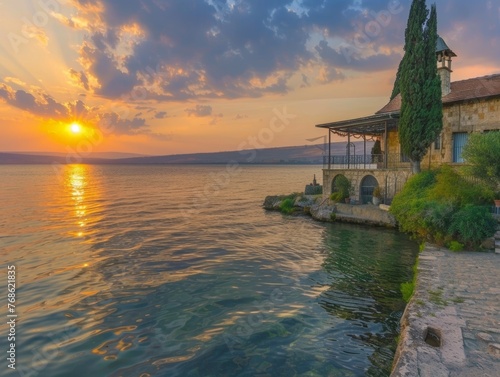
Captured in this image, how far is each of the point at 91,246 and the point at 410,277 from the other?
15553mm

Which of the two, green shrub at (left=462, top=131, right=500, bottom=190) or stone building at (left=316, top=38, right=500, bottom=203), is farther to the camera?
stone building at (left=316, top=38, right=500, bottom=203)

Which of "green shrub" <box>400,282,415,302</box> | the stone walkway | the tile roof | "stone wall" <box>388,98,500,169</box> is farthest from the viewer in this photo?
the tile roof

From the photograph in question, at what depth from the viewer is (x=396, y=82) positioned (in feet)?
102

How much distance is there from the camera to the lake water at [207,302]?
272 inches

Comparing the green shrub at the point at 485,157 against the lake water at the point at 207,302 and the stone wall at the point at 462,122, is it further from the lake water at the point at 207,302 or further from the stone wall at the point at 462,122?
the stone wall at the point at 462,122

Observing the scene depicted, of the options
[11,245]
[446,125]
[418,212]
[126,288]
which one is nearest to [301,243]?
[418,212]

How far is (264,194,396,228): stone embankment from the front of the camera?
21.1 m

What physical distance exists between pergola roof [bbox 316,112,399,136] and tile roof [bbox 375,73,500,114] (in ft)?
12.7

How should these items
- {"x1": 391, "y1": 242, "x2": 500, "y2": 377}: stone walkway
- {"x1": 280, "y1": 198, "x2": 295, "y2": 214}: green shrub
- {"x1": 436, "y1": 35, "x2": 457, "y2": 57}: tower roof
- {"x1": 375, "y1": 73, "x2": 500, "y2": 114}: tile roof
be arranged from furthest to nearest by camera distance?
{"x1": 280, "y1": 198, "x2": 295, "y2": 214}: green shrub → {"x1": 436, "y1": 35, "x2": 457, "y2": 57}: tower roof → {"x1": 375, "y1": 73, "x2": 500, "y2": 114}: tile roof → {"x1": 391, "y1": 242, "x2": 500, "y2": 377}: stone walkway

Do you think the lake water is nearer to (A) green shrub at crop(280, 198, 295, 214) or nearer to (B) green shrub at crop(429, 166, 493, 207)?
(B) green shrub at crop(429, 166, 493, 207)

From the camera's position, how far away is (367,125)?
26.0m

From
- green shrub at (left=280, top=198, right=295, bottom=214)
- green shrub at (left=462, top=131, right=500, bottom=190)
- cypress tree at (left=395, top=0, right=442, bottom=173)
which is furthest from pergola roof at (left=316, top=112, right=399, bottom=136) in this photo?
green shrub at (left=462, top=131, right=500, bottom=190)

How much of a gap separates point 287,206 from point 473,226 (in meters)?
18.0

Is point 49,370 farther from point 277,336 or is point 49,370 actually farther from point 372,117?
point 372,117
